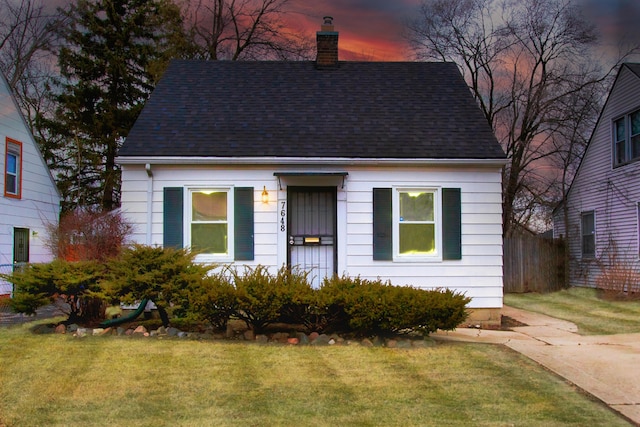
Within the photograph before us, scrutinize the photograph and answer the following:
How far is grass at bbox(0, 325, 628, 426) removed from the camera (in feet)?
19.1

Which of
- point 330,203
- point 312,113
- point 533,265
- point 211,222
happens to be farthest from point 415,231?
point 533,265

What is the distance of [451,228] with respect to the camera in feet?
39.4

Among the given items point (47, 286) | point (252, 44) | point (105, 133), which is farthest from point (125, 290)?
point (252, 44)

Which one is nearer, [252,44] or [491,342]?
[491,342]

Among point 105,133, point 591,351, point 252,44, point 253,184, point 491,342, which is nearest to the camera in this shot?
point 591,351

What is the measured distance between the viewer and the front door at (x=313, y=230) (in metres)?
12.1

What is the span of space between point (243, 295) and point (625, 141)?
48.6ft

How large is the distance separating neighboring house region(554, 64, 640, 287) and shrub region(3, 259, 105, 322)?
14.4 m

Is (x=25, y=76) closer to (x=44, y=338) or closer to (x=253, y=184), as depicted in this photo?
(x=253, y=184)

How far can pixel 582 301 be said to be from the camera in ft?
56.1

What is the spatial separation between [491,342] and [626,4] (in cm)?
1879

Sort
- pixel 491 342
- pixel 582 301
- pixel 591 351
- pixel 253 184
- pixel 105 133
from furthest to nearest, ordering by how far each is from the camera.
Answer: pixel 105 133 → pixel 582 301 → pixel 253 184 → pixel 491 342 → pixel 591 351

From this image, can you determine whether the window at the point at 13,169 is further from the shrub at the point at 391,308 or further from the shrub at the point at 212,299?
the shrub at the point at 391,308

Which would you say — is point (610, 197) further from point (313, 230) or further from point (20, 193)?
point (20, 193)
